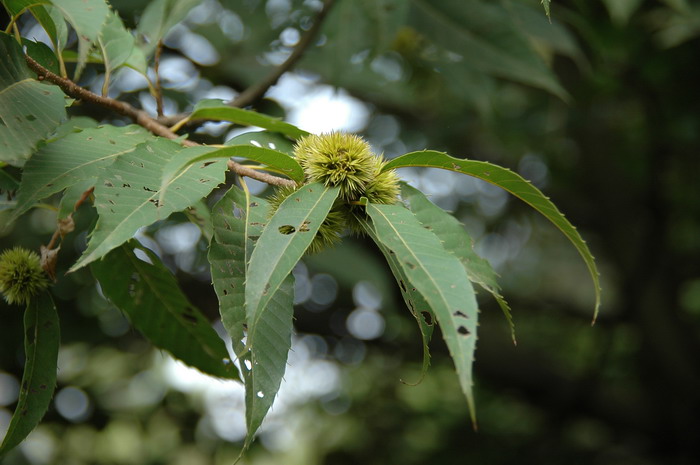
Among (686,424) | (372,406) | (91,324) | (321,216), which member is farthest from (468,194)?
(321,216)

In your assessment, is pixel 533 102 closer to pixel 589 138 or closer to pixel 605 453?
pixel 589 138

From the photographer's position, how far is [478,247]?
3.63 metres

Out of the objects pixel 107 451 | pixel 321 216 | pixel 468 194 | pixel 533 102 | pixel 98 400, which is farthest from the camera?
pixel 468 194

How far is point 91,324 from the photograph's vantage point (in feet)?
7.50

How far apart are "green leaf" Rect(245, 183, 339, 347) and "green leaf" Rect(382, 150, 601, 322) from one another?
0.13 meters

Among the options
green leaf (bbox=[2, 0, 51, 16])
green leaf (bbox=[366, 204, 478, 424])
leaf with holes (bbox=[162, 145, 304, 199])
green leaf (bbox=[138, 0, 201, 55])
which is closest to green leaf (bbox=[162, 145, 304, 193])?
leaf with holes (bbox=[162, 145, 304, 199])

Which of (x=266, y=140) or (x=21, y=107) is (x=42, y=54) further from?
(x=266, y=140)

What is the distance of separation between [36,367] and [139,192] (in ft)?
1.19

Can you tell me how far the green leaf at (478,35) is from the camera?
1848 mm

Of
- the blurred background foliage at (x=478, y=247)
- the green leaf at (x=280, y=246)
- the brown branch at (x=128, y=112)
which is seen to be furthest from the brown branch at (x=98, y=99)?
the blurred background foliage at (x=478, y=247)

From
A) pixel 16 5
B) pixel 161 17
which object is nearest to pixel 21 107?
pixel 16 5

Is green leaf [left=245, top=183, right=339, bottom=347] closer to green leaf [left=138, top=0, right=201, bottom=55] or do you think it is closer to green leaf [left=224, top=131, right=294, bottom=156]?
green leaf [left=224, top=131, right=294, bottom=156]

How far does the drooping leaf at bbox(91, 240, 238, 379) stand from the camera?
3.32ft

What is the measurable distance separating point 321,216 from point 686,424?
112 inches
